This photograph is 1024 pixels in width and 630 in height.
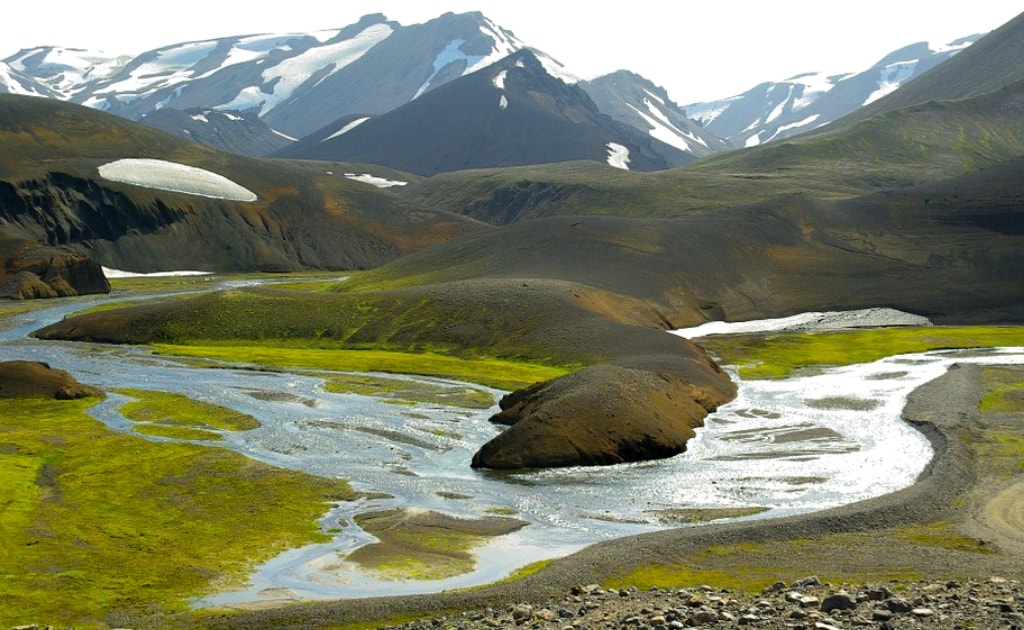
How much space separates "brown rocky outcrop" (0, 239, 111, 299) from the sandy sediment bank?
399 ft

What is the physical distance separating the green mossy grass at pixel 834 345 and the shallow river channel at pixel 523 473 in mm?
9600

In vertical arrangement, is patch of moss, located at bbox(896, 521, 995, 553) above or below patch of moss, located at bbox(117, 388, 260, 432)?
below

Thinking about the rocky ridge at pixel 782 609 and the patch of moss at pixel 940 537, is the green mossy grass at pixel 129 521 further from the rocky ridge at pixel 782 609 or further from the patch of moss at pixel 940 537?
the patch of moss at pixel 940 537

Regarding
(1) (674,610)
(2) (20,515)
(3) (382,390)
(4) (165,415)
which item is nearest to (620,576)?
(1) (674,610)

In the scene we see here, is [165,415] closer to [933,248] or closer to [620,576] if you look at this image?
[620,576]

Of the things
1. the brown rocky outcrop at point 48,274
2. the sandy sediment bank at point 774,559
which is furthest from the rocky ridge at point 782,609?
the brown rocky outcrop at point 48,274

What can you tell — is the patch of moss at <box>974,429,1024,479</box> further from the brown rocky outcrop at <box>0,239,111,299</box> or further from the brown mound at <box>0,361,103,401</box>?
the brown rocky outcrop at <box>0,239,111,299</box>

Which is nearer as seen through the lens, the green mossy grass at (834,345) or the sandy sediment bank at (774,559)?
the sandy sediment bank at (774,559)

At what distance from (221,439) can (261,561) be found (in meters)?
23.3

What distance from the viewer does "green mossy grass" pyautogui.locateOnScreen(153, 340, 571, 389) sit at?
8994 centimetres

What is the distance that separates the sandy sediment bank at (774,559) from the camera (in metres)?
35.2

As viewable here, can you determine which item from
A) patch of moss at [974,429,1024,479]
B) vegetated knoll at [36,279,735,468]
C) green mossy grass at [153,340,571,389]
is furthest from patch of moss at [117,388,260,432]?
patch of moss at [974,429,1024,479]

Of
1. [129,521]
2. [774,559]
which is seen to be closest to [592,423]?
[774,559]

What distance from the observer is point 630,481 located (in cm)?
5562
